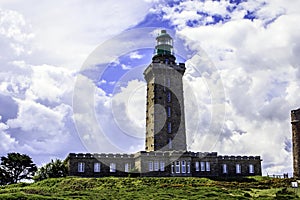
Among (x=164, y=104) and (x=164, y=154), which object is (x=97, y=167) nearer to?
(x=164, y=154)

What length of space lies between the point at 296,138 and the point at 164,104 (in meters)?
20.4

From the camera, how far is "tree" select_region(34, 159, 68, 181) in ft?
219

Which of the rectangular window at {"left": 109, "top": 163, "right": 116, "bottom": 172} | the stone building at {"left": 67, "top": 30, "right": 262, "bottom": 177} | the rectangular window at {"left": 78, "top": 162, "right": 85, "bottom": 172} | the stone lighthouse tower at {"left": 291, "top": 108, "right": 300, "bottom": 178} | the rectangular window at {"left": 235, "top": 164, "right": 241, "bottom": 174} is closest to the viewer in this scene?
the stone building at {"left": 67, "top": 30, "right": 262, "bottom": 177}

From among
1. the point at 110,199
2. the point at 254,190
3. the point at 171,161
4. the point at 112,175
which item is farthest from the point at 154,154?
the point at 110,199

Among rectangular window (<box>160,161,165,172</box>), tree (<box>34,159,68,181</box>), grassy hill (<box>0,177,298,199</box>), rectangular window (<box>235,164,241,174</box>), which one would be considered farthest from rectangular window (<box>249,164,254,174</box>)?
tree (<box>34,159,68,181</box>)

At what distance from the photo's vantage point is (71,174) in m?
65.4

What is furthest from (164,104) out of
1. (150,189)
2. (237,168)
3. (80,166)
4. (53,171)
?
(150,189)

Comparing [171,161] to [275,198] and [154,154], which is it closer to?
[154,154]

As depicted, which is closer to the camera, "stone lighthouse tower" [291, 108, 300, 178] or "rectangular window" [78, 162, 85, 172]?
"rectangular window" [78, 162, 85, 172]

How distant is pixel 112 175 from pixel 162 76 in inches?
735

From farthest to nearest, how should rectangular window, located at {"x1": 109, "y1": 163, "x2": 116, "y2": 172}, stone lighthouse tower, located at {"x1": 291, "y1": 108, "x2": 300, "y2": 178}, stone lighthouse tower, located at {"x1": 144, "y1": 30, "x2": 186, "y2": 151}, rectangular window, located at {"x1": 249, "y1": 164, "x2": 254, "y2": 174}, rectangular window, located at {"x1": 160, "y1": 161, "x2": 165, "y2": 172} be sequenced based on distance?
stone lighthouse tower, located at {"x1": 144, "y1": 30, "x2": 186, "y2": 151} → rectangular window, located at {"x1": 249, "y1": 164, "x2": 254, "y2": 174} → rectangular window, located at {"x1": 109, "y1": 163, "x2": 116, "y2": 172} → stone lighthouse tower, located at {"x1": 291, "y1": 108, "x2": 300, "y2": 178} → rectangular window, located at {"x1": 160, "y1": 161, "x2": 165, "y2": 172}

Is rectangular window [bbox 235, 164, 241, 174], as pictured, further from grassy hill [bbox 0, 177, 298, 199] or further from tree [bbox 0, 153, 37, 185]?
tree [bbox 0, 153, 37, 185]

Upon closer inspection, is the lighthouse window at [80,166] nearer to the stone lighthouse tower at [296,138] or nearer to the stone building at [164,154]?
the stone building at [164,154]

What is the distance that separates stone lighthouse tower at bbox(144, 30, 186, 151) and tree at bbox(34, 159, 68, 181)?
13.8 m
